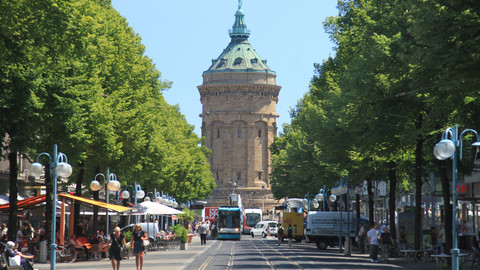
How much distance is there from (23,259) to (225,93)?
489 feet

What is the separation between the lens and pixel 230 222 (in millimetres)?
81125

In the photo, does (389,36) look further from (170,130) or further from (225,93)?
(225,93)

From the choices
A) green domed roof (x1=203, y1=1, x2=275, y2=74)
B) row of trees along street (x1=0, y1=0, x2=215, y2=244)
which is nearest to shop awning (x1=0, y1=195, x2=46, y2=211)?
row of trees along street (x1=0, y1=0, x2=215, y2=244)

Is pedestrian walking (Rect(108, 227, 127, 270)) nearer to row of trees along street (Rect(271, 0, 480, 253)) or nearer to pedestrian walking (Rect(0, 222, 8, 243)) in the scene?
pedestrian walking (Rect(0, 222, 8, 243))

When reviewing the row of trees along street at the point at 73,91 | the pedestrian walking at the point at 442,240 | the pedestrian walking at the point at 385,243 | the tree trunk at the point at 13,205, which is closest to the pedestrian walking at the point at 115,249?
the row of trees along street at the point at 73,91

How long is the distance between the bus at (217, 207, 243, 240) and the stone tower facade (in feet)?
292

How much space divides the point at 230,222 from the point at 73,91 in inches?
2092

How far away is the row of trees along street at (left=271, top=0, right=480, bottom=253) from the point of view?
21.2 meters

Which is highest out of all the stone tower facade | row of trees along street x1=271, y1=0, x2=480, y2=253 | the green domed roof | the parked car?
the green domed roof

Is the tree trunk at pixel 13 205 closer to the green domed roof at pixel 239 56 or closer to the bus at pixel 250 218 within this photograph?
the bus at pixel 250 218

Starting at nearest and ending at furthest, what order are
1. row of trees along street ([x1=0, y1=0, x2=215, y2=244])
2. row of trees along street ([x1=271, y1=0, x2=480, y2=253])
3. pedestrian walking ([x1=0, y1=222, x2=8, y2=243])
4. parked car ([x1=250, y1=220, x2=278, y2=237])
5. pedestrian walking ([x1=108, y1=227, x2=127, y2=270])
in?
row of trees along street ([x1=271, y1=0, x2=480, y2=253]) → row of trees along street ([x1=0, y1=0, x2=215, y2=244]) → pedestrian walking ([x1=108, y1=227, x2=127, y2=270]) → pedestrian walking ([x1=0, y1=222, x2=8, y2=243]) → parked car ([x1=250, y1=220, x2=278, y2=237])

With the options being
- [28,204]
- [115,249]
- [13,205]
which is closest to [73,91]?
[13,205]

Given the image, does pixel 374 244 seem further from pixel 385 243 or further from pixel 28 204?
pixel 28 204

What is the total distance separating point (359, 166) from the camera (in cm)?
4578
